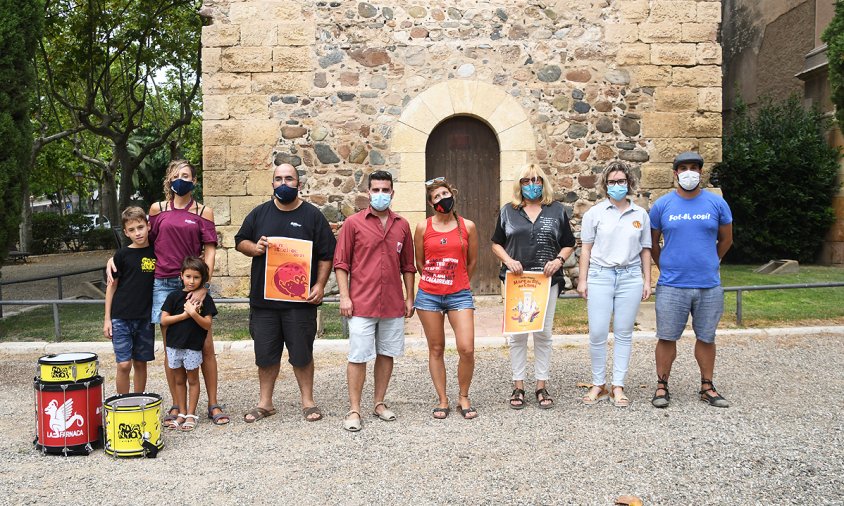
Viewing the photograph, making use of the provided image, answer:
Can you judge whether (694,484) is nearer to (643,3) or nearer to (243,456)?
(243,456)

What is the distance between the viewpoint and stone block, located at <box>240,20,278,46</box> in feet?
31.4

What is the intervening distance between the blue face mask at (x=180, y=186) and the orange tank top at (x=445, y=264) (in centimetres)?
174

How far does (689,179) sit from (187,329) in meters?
3.76

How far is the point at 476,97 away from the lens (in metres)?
9.62

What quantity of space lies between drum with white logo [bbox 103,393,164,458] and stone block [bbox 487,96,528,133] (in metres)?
6.41

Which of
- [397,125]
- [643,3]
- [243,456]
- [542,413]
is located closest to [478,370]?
[542,413]

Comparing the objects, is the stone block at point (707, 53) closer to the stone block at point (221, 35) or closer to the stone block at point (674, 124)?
the stone block at point (674, 124)

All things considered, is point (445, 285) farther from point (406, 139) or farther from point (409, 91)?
point (409, 91)

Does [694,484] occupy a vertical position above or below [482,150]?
below

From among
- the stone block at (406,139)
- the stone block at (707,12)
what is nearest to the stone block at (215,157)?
the stone block at (406,139)

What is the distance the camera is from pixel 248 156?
9609 mm

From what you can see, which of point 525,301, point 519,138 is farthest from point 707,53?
point 525,301

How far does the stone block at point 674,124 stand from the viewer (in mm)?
9781

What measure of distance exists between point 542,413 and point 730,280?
27.5ft
